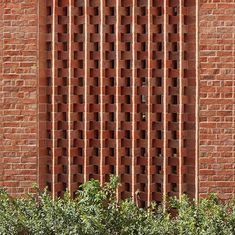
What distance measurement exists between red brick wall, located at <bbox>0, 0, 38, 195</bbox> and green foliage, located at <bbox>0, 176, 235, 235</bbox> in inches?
21.8

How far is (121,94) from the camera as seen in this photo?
4.70 meters

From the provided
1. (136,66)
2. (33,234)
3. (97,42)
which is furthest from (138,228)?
(97,42)

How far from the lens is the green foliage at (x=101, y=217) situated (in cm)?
392

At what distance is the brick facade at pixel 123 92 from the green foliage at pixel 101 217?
399mm

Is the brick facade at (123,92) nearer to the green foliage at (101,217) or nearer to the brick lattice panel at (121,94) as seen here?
the brick lattice panel at (121,94)

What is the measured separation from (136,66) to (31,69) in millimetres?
1161

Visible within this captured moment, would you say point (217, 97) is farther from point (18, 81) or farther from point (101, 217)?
point (18, 81)

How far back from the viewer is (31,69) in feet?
15.3

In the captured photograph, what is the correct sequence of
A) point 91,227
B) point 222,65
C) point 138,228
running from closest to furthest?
point 91,227, point 138,228, point 222,65

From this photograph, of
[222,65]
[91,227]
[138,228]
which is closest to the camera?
[91,227]

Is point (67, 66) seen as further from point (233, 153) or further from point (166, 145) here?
point (233, 153)

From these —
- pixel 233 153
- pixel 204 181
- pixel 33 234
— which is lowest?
pixel 33 234

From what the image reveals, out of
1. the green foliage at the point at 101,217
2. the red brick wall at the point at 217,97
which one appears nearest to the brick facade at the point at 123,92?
the red brick wall at the point at 217,97

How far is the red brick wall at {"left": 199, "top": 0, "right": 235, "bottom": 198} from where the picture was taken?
15.2 ft
